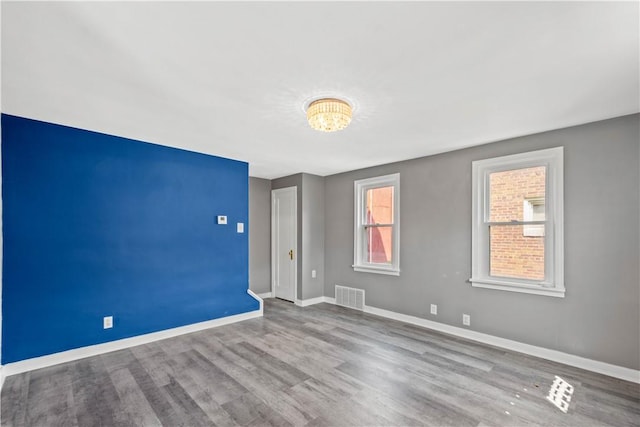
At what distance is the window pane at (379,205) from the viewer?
4.82m

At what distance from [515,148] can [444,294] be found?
1993mm

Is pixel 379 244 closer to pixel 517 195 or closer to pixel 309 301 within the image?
pixel 309 301

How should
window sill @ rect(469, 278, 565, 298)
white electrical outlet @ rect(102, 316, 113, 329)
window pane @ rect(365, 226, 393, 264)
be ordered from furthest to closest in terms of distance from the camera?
1. window pane @ rect(365, 226, 393, 264)
2. white electrical outlet @ rect(102, 316, 113, 329)
3. window sill @ rect(469, 278, 565, 298)

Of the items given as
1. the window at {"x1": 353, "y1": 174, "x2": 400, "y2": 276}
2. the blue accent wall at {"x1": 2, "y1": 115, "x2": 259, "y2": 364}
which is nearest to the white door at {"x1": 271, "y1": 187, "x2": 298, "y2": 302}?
the window at {"x1": 353, "y1": 174, "x2": 400, "y2": 276}

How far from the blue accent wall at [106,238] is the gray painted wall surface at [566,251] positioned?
2.65 metres

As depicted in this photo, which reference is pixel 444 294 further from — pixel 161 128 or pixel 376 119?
pixel 161 128

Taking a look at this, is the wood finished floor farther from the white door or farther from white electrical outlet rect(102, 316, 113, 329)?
the white door

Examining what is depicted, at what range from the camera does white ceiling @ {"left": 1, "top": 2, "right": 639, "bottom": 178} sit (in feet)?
4.94

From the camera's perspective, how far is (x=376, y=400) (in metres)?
2.38

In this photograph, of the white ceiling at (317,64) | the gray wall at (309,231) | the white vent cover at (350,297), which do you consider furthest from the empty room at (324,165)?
the gray wall at (309,231)

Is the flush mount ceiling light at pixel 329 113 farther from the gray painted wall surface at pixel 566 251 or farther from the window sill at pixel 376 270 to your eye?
the window sill at pixel 376 270

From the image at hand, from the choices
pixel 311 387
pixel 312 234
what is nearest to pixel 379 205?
pixel 312 234

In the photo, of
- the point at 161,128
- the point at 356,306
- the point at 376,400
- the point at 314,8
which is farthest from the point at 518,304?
the point at 161,128

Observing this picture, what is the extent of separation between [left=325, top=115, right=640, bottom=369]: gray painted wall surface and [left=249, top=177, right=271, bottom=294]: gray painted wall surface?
2.43 meters
